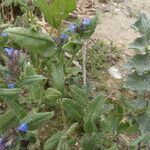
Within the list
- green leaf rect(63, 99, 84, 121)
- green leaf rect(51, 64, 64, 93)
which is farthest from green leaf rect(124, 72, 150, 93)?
green leaf rect(51, 64, 64, 93)

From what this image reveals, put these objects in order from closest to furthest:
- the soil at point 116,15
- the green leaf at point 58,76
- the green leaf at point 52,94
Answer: the green leaf at point 52,94 → the green leaf at point 58,76 → the soil at point 116,15

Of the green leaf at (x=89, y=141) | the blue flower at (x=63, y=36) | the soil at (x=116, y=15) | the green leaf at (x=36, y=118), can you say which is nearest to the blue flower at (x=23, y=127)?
the green leaf at (x=36, y=118)

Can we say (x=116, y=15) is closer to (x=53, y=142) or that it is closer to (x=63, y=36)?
(x=63, y=36)

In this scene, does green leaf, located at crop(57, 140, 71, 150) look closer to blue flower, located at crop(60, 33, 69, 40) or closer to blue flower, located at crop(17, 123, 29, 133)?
blue flower, located at crop(17, 123, 29, 133)

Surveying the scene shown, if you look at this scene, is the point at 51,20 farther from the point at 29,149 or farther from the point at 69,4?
the point at 29,149

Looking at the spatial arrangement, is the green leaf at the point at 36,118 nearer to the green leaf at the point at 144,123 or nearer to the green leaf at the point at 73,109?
the green leaf at the point at 73,109
